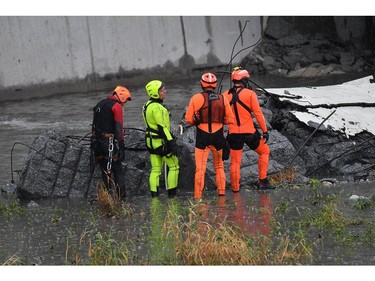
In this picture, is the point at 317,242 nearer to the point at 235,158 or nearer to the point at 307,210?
the point at 307,210

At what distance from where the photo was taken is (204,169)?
559 inches

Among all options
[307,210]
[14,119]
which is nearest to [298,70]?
[14,119]

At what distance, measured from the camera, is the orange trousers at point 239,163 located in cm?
1459

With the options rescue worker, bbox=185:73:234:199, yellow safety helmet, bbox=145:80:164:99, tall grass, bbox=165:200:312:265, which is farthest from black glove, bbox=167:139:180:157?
tall grass, bbox=165:200:312:265

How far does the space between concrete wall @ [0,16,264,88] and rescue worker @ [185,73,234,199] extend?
13238mm

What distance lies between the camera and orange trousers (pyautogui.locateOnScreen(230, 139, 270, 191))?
47.9 feet

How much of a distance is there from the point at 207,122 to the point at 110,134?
1.35 metres

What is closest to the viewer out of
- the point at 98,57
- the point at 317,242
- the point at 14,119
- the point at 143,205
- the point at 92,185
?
the point at 317,242

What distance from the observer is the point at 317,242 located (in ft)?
35.6

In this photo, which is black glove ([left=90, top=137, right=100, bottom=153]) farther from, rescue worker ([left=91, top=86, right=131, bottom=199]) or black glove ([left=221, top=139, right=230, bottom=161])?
black glove ([left=221, top=139, right=230, bottom=161])

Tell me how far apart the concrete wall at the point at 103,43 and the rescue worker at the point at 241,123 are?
12937 millimetres

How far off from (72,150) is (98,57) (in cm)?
1335

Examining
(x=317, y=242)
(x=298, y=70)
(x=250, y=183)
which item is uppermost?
(x=317, y=242)

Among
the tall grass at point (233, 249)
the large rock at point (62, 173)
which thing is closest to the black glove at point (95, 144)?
the large rock at point (62, 173)
